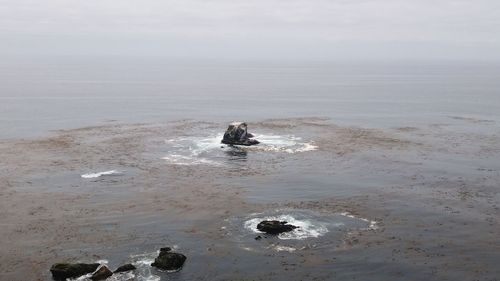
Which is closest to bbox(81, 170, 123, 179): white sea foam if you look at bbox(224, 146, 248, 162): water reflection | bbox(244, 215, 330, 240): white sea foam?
bbox(224, 146, 248, 162): water reflection

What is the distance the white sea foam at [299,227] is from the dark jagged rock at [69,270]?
19246 millimetres

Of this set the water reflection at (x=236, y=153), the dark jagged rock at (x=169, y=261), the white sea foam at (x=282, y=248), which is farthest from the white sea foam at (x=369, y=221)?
the water reflection at (x=236, y=153)

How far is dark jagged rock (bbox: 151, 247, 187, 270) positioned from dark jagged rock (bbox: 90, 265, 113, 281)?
175 inches

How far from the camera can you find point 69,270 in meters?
47.1

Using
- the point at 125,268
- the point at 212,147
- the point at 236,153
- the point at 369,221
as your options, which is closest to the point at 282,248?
the point at 369,221

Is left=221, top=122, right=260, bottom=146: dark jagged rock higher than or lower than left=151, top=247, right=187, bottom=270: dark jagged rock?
higher

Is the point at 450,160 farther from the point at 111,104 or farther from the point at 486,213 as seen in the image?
the point at 111,104

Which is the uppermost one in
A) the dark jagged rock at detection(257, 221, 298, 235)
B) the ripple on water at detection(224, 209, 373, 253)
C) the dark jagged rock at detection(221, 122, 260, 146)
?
the dark jagged rock at detection(221, 122, 260, 146)

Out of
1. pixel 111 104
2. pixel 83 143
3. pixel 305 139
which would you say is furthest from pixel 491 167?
pixel 111 104

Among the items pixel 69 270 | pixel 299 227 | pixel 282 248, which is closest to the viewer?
pixel 69 270

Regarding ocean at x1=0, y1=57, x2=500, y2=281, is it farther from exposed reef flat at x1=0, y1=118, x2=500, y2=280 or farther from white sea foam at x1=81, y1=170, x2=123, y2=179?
white sea foam at x1=81, y1=170, x2=123, y2=179

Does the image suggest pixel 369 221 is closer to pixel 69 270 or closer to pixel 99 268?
pixel 99 268

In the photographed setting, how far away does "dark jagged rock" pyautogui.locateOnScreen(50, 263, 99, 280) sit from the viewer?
154 ft

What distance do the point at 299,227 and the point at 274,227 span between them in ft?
11.2
